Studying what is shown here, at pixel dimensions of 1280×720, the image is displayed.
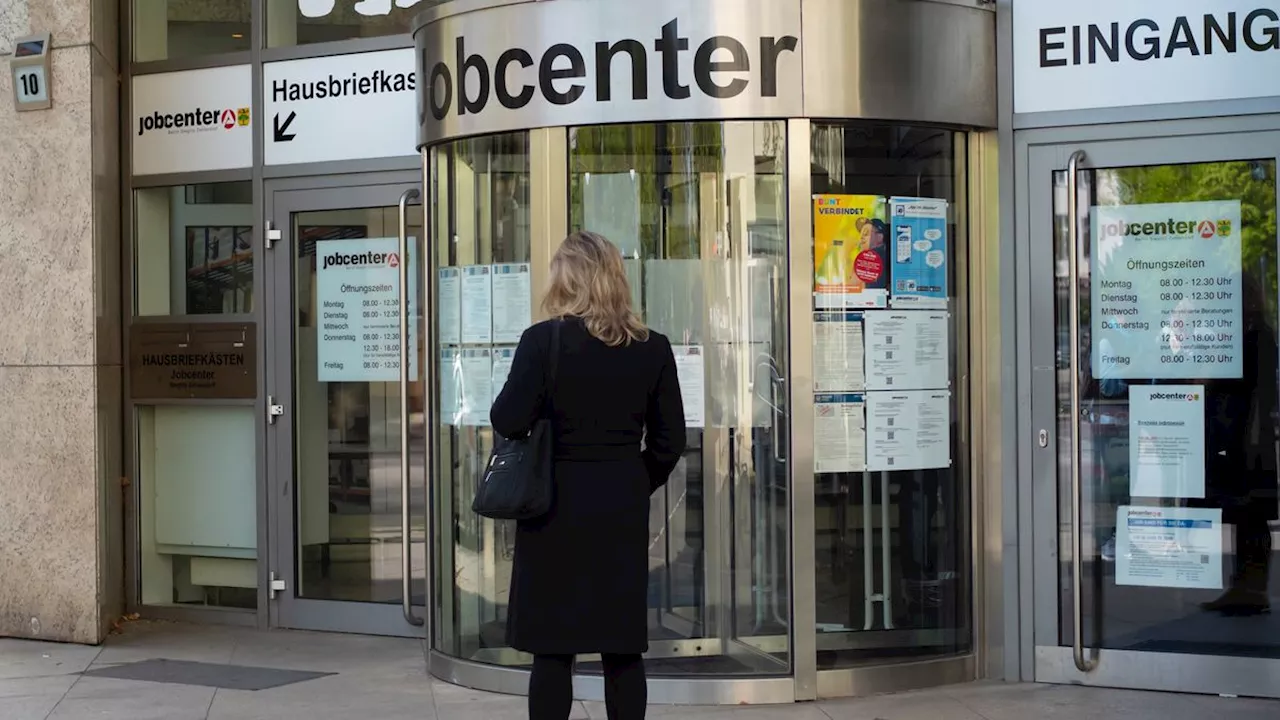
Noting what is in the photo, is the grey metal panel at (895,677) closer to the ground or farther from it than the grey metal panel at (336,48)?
closer to the ground

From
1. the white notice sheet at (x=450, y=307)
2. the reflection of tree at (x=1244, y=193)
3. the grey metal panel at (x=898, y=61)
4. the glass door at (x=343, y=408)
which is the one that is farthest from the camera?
the glass door at (x=343, y=408)

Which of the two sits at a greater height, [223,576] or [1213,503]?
[1213,503]

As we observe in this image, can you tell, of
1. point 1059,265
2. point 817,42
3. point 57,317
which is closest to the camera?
point 817,42

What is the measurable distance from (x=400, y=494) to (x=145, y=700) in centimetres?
210

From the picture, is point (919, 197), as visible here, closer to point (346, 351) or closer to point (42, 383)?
point (346, 351)

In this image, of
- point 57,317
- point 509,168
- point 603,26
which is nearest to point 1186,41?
point 603,26

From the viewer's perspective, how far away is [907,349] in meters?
6.85

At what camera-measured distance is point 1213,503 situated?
22.2 feet

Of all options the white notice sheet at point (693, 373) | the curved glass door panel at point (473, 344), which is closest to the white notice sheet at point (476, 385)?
the curved glass door panel at point (473, 344)

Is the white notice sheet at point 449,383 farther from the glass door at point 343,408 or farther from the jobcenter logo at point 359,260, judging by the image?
the jobcenter logo at point 359,260

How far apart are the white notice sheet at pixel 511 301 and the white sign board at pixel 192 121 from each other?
2704mm

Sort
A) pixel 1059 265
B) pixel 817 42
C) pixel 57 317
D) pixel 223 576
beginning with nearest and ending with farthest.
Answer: pixel 817 42 < pixel 1059 265 < pixel 57 317 < pixel 223 576

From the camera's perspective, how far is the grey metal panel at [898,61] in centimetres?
655

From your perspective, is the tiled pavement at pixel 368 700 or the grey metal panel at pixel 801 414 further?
the grey metal panel at pixel 801 414
